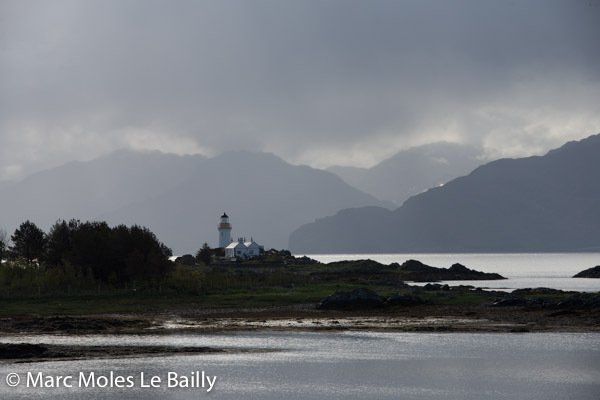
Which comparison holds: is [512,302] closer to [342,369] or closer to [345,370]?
[342,369]

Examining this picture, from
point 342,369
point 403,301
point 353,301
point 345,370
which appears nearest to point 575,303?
point 403,301

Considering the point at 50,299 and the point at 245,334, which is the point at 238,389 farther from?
the point at 50,299

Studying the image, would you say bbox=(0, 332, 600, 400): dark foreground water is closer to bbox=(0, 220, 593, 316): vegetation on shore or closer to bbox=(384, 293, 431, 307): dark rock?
bbox=(384, 293, 431, 307): dark rock

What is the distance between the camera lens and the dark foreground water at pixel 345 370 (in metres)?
26.3

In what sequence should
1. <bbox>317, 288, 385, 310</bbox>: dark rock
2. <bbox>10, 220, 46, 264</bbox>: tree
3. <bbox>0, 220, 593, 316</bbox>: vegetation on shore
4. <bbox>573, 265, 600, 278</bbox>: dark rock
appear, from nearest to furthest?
<bbox>317, 288, 385, 310</bbox>: dark rock → <bbox>0, 220, 593, 316</bbox>: vegetation on shore → <bbox>10, 220, 46, 264</bbox>: tree → <bbox>573, 265, 600, 278</bbox>: dark rock

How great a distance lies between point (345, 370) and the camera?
102 ft

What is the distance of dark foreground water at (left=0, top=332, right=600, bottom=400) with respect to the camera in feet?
86.3

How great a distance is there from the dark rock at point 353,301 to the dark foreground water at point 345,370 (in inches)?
738

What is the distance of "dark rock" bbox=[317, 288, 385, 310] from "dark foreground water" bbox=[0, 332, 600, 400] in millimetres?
18738

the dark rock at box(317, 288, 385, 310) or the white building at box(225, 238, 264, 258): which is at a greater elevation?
the white building at box(225, 238, 264, 258)

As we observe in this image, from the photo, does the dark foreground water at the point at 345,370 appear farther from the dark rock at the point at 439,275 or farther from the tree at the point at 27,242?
the dark rock at the point at 439,275

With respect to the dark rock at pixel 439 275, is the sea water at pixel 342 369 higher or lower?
lower

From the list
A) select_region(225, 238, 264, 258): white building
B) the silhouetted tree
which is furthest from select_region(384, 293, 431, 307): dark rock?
select_region(225, 238, 264, 258): white building

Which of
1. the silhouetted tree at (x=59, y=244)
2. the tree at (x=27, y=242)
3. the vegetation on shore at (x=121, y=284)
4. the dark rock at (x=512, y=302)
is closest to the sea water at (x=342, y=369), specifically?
the dark rock at (x=512, y=302)
